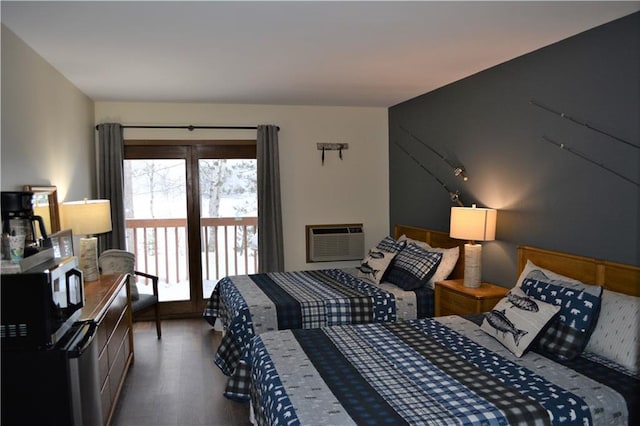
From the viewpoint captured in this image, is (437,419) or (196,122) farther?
(196,122)

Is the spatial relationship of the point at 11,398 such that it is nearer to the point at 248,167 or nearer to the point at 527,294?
the point at 527,294

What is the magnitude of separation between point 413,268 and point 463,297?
619 millimetres

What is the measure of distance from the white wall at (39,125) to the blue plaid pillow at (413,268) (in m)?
2.91

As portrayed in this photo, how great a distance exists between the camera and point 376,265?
441cm

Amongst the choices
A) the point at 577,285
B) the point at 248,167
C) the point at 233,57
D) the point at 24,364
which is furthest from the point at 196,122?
the point at 577,285

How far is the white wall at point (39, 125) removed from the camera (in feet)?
9.09

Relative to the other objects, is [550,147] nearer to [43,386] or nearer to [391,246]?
[391,246]

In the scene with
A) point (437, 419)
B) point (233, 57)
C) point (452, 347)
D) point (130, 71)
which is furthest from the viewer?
point (130, 71)

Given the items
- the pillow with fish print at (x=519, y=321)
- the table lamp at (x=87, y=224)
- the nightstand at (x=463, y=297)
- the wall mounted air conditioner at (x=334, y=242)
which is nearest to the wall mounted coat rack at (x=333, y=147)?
the wall mounted air conditioner at (x=334, y=242)

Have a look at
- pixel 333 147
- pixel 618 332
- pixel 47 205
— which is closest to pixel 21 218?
pixel 47 205

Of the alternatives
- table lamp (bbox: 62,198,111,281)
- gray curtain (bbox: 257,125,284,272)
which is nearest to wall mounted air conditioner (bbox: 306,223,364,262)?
gray curtain (bbox: 257,125,284,272)

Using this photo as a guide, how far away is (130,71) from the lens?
12.4 feet

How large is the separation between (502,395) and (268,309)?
6.29 ft

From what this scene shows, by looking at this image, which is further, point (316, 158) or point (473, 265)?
point (316, 158)
